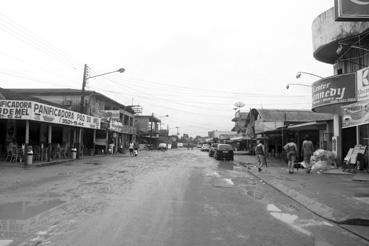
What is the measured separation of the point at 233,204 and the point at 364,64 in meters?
14.1

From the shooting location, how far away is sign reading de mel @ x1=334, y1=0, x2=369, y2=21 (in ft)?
38.1

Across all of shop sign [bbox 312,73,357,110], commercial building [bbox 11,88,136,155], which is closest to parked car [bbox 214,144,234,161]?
commercial building [bbox 11,88,136,155]

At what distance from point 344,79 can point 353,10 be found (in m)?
8.71

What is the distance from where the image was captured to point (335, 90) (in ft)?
66.5

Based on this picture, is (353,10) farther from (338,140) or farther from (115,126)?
(115,126)

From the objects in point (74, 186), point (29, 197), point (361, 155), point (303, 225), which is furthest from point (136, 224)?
point (361, 155)

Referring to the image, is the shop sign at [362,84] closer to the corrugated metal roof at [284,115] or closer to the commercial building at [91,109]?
the commercial building at [91,109]

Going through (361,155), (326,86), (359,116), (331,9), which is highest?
(331,9)

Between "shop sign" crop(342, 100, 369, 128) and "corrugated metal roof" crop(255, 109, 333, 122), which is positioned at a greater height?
"corrugated metal roof" crop(255, 109, 333, 122)

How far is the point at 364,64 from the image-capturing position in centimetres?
2139

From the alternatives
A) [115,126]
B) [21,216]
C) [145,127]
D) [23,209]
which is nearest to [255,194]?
[23,209]

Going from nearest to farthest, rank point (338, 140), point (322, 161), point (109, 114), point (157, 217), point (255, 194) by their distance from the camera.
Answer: point (157, 217)
point (255, 194)
point (322, 161)
point (338, 140)
point (109, 114)

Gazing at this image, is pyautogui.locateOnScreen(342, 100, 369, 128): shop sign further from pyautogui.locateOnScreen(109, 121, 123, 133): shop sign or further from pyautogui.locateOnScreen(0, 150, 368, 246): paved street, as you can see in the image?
pyautogui.locateOnScreen(109, 121, 123, 133): shop sign

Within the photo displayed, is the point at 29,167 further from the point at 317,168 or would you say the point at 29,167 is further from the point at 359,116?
the point at 359,116
